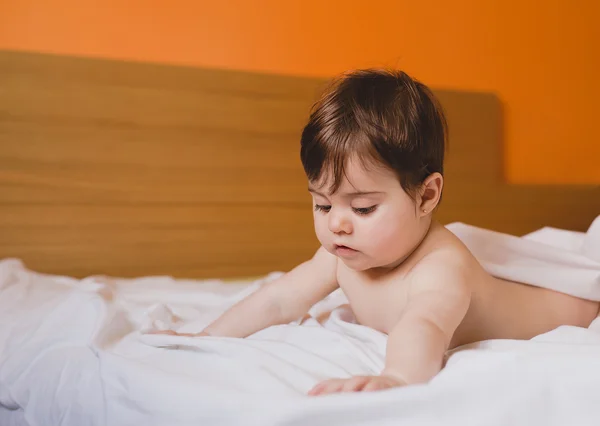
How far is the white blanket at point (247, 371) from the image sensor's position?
57cm

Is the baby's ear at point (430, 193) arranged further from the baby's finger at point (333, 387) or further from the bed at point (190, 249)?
the baby's finger at point (333, 387)

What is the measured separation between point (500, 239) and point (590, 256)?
163 mm

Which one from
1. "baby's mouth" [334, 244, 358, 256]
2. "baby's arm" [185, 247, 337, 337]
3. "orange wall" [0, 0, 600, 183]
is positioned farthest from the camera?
"orange wall" [0, 0, 600, 183]

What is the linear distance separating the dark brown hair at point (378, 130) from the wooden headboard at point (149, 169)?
36.2 inches

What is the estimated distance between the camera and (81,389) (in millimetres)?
796

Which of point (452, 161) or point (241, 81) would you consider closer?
point (241, 81)

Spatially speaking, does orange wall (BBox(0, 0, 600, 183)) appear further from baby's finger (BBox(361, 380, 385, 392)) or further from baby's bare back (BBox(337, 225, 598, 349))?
baby's finger (BBox(361, 380, 385, 392))

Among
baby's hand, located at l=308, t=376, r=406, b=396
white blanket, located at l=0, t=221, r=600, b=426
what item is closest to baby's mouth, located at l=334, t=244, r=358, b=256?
white blanket, located at l=0, t=221, r=600, b=426

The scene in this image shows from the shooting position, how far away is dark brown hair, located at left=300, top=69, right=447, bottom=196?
82 cm

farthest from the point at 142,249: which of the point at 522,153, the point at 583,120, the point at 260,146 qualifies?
the point at 583,120

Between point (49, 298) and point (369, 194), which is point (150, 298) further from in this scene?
→ point (369, 194)

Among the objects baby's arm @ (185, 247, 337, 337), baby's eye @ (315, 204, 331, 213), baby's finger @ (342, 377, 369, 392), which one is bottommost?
baby's arm @ (185, 247, 337, 337)

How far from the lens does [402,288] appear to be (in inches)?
34.5

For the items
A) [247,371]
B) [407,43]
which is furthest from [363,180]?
[407,43]
